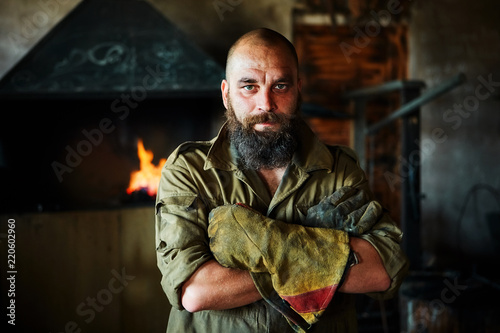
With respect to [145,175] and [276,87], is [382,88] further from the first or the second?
[276,87]

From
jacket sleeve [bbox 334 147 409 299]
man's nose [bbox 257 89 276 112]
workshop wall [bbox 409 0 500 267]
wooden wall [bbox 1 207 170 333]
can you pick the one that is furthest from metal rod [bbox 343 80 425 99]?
man's nose [bbox 257 89 276 112]

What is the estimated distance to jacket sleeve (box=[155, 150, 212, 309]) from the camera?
4.61ft

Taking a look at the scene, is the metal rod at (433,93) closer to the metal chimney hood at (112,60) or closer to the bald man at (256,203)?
the metal chimney hood at (112,60)

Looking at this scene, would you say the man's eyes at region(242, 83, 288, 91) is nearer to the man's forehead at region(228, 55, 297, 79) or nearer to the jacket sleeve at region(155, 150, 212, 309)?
the man's forehead at region(228, 55, 297, 79)

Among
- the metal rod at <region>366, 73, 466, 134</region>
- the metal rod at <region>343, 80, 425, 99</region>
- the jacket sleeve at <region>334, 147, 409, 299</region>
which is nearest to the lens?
the jacket sleeve at <region>334, 147, 409, 299</region>

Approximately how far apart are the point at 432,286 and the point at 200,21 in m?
2.86

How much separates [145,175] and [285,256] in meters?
2.62

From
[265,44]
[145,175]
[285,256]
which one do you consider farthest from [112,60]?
[285,256]

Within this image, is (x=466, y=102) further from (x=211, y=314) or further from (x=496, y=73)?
(x=211, y=314)

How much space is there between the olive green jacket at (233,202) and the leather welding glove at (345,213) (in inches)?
1.3

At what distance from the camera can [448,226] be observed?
4824mm

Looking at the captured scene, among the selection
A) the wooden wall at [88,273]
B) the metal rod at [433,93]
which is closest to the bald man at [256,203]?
the wooden wall at [88,273]

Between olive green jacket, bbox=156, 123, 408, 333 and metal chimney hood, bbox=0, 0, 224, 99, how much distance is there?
1.75 m

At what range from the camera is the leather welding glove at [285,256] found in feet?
4.50
